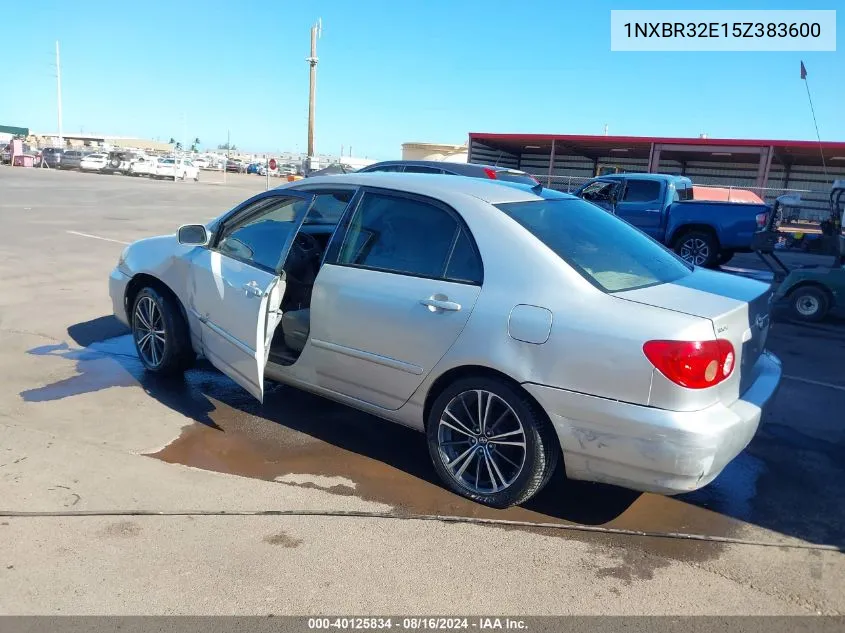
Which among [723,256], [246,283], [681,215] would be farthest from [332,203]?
[723,256]

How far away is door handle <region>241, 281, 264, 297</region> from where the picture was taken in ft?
14.1

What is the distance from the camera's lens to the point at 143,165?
138 ft

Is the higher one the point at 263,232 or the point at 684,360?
the point at 263,232

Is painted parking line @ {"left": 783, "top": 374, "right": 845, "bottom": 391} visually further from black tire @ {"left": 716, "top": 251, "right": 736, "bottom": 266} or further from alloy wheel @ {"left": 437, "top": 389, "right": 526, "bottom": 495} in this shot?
black tire @ {"left": 716, "top": 251, "right": 736, "bottom": 266}

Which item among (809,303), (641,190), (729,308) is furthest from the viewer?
(641,190)

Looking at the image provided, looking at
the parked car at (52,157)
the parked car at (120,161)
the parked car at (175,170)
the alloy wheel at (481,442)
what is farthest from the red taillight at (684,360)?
the parked car at (52,157)

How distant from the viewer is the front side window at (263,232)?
183 inches

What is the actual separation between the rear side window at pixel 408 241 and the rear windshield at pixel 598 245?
344mm

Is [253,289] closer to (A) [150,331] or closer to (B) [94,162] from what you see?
(A) [150,331]

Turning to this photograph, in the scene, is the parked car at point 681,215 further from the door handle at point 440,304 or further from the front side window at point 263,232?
the door handle at point 440,304

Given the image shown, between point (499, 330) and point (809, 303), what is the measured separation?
7.13 m

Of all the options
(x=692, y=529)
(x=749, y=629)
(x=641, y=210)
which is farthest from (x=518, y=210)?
(x=641, y=210)

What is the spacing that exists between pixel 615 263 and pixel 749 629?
1.85 meters

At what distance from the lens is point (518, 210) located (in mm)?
3928
